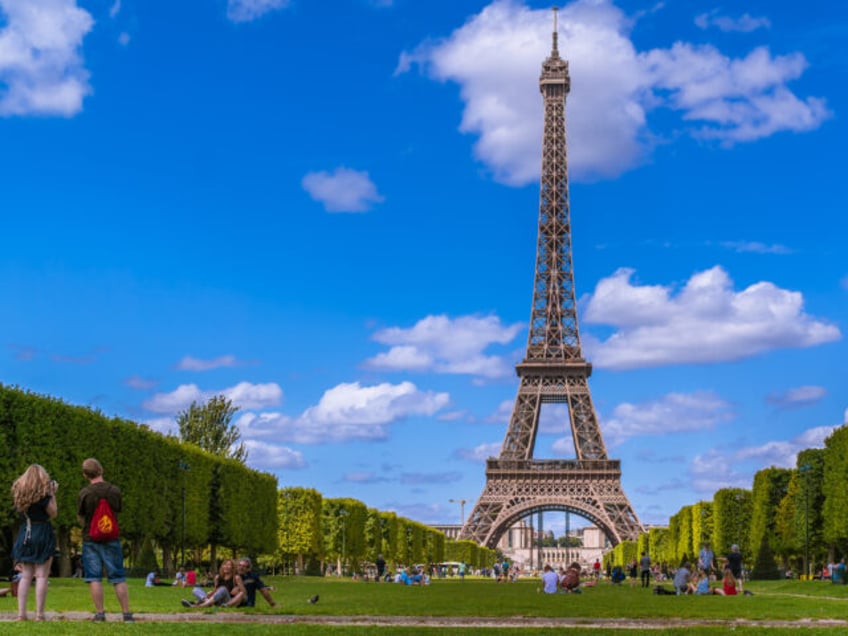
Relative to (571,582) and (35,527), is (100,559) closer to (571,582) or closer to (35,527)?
(35,527)

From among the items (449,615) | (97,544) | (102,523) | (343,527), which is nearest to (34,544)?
(97,544)

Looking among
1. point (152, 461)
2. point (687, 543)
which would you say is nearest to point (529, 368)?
point (687, 543)

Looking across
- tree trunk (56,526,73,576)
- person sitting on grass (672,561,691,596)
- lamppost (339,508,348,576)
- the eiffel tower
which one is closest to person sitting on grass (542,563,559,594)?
person sitting on grass (672,561,691,596)

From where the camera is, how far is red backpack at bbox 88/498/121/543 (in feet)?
44.1

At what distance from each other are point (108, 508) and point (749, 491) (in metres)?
62.9

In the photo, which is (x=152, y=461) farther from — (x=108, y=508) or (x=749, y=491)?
(x=749, y=491)

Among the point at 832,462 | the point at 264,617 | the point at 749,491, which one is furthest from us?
the point at 749,491

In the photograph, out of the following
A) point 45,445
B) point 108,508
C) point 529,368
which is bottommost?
point 108,508

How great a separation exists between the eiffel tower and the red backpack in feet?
262

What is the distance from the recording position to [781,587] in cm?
4138

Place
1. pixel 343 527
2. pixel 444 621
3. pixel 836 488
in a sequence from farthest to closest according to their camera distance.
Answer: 1. pixel 343 527
2. pixel 836 488
3. pixel 444 621

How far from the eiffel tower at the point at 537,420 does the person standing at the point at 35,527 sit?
79.7 m

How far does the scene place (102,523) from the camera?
529 inches

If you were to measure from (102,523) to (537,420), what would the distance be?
286ft
